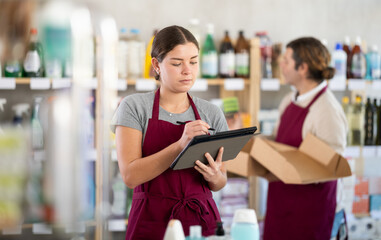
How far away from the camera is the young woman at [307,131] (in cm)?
248

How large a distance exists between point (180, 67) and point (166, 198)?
447 millimetres

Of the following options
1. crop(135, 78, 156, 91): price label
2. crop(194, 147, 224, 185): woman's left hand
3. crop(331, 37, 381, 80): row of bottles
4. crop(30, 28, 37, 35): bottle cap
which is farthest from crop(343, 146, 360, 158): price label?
crop(30, 28, 37, 35): bottle cap

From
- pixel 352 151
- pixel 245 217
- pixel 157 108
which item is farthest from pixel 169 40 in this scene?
pixel 352 151

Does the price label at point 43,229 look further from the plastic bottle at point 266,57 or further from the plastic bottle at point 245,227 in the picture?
the plastic bottle at point 266,57

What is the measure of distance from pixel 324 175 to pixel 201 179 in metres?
1.03

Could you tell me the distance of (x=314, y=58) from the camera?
2623 mm

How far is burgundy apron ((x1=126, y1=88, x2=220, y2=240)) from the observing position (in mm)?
1454

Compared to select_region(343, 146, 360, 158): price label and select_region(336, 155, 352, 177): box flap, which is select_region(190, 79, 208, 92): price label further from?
select_region(343, 146, 360, 158): price label

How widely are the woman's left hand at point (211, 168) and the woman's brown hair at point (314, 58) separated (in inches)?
54.8

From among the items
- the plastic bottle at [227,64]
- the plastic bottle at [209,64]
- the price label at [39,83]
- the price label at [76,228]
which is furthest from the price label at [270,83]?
the price label at [76,228]

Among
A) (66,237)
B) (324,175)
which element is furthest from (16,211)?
(324,175)

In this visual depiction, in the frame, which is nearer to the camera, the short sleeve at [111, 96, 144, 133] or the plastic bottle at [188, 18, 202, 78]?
the short sleeve at [111, 96, 144, 133]

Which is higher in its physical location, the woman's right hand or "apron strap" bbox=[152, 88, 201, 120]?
"apron strap" bbox=[152, 88, 201, 120]

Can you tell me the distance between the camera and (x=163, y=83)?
1.54 m
